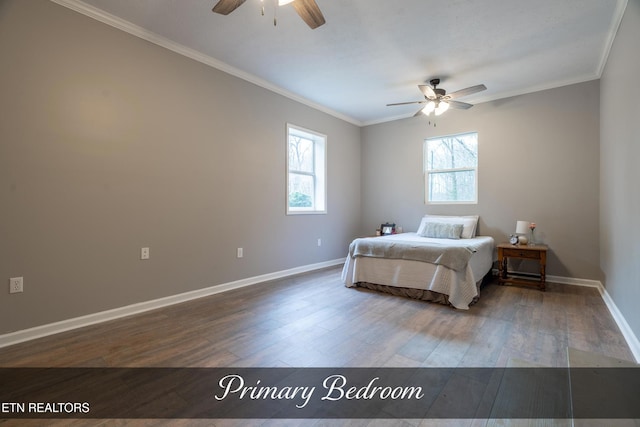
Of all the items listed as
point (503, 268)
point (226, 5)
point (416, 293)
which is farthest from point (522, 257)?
point (226, 5)

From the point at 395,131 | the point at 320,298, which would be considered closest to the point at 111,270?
the point at 320,298

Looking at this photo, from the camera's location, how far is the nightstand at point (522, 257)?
3.64 metres

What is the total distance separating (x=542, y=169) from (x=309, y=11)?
3.92 meters

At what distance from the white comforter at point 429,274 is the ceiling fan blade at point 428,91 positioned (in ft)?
6.13

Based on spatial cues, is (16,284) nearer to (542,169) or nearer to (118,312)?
(118,312)

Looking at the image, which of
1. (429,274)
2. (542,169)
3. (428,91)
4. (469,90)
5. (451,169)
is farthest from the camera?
(451,169)

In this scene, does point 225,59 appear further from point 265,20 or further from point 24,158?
point 24,158

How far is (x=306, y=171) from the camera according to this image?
5.03 m

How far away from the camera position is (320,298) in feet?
10.9

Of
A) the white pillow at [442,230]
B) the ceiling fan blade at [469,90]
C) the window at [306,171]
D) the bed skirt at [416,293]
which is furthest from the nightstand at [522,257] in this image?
the window at [306,171]

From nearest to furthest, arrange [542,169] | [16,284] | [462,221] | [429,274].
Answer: [16,284] < [429,274] < [542,169] < [462,221]

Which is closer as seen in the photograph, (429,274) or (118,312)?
(118,312)

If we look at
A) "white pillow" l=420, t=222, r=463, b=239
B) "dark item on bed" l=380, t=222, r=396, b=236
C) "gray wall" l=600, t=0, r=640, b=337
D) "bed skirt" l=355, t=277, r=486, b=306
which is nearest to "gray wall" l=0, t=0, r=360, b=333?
"bed skirt" l=355, t=277, r=486, b=306

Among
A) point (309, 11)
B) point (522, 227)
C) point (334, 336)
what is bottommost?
point (334, 336)
